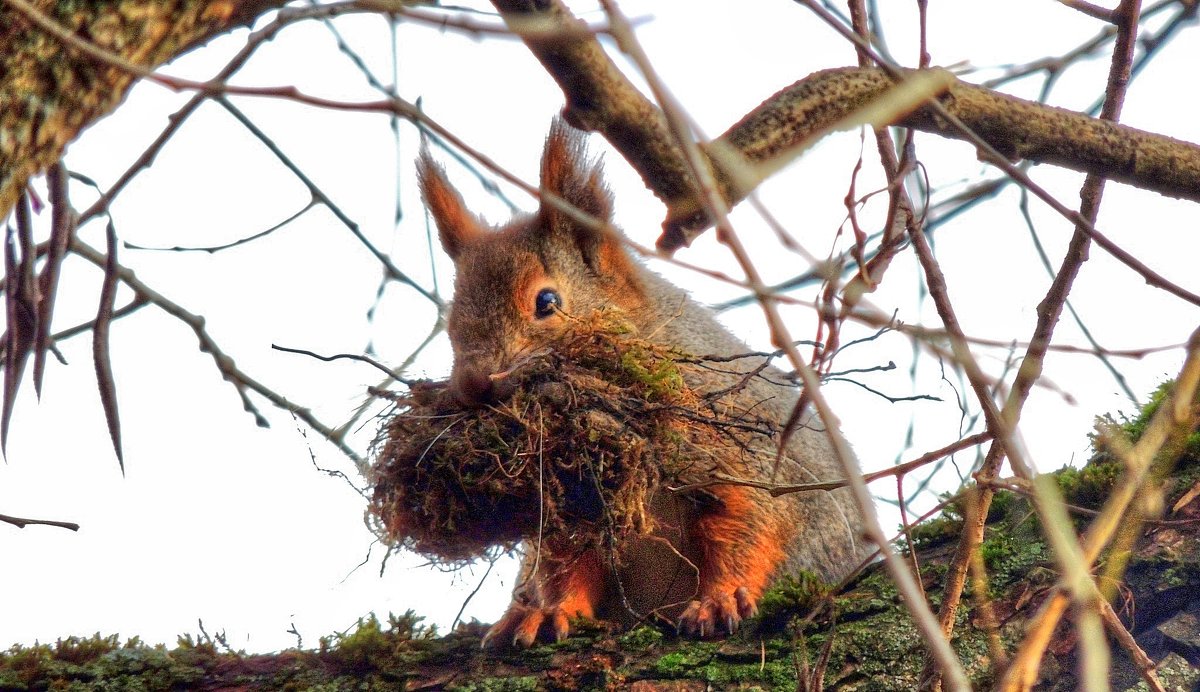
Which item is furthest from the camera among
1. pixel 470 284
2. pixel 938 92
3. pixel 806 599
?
pixel 470 284

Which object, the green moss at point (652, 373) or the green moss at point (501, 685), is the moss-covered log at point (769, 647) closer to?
the green moss at point (501, 685)

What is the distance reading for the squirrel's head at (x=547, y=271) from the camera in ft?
10.4

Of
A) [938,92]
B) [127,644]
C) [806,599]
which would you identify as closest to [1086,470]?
[806,599]

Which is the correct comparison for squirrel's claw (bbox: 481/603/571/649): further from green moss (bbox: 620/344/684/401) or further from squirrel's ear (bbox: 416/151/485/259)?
squirrel's ear (bbox: 416/151/485/259)

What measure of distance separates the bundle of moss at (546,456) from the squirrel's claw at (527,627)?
0.17 m

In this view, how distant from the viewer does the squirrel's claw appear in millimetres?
2379

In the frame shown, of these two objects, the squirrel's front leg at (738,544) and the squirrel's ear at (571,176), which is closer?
the squirrel's front leg at (738,544)

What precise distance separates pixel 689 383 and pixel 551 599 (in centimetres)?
70

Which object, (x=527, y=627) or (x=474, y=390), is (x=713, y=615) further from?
(x=474, y=390)

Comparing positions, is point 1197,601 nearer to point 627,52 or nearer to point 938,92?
point 938,92

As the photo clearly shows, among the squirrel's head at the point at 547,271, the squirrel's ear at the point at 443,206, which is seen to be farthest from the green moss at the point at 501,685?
the squirrel's ear at the point at 443,206

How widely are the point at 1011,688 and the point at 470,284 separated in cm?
252

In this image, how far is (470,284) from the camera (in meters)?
3.38

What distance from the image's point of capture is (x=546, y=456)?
7.72 feet
